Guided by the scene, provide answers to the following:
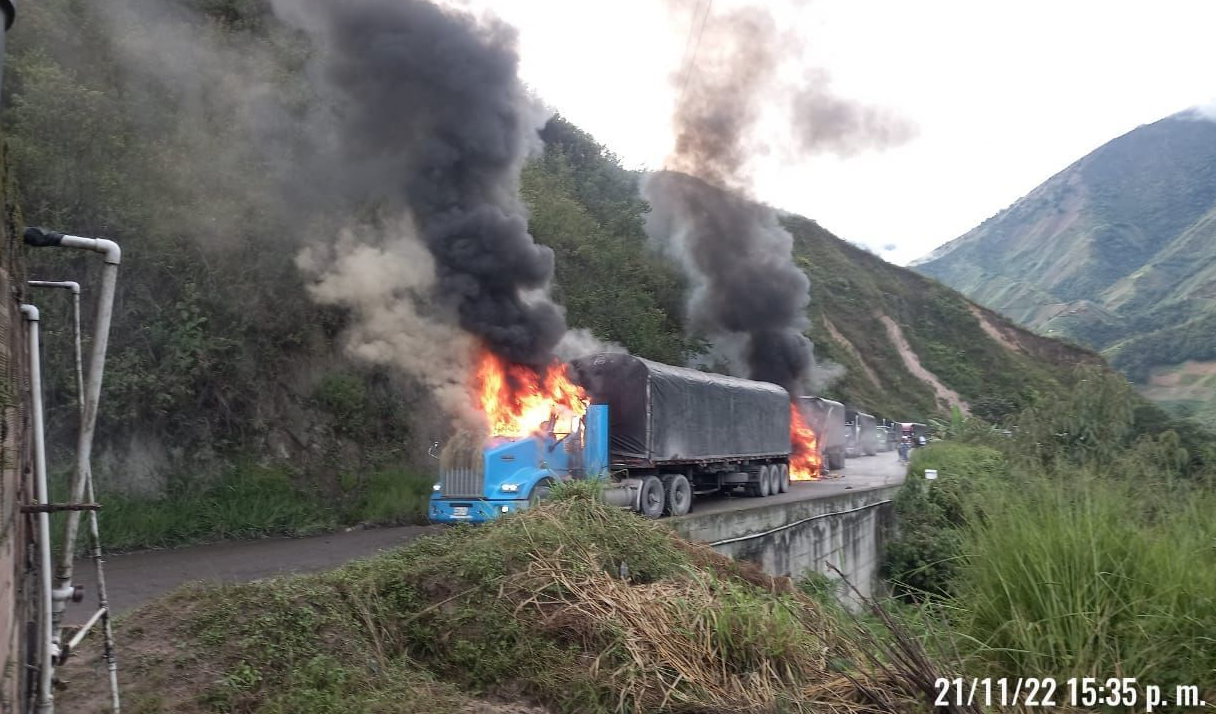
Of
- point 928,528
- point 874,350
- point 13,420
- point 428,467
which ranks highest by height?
point 874,350

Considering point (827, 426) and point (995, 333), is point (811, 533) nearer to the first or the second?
point (827, 426)

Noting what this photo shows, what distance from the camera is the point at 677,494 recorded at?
1566cm

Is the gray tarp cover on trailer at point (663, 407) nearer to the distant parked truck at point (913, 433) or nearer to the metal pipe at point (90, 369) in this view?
the metal pipe at point (90, 369)

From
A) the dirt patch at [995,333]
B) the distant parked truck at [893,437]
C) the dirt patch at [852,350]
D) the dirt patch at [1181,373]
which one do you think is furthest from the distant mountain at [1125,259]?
the dirt patch at [852,350]

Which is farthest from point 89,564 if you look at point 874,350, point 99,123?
point 874,350

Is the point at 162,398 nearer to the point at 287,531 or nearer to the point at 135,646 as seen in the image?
the point at 287,531

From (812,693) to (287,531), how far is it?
11.8 meters

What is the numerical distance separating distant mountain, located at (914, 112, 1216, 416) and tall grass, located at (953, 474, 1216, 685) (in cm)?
4493

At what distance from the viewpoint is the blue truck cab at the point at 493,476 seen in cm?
1204

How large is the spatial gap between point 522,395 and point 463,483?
261 cm

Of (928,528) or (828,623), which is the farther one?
(928,528)

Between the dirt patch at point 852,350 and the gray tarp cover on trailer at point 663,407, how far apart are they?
124 feet

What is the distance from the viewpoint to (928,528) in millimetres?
16234

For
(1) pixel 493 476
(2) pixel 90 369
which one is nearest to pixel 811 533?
(1) pixel 493 476
